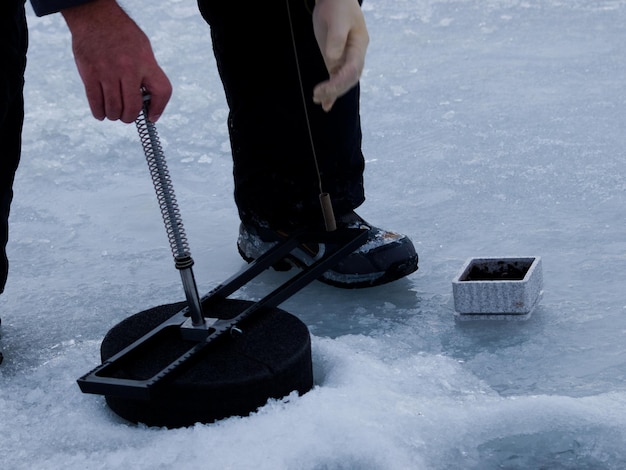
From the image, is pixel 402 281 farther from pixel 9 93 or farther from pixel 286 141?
pixel 9 93

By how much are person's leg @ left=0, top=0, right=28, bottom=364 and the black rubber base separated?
328mm

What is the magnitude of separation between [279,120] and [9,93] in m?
0.53

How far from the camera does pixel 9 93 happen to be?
159 cm

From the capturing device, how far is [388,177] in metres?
2.57

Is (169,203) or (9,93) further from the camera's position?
(9,93)

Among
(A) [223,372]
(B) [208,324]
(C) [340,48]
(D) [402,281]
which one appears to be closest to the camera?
(C) [340,48]

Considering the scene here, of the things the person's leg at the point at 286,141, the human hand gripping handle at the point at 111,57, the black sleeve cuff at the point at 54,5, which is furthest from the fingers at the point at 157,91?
the person's leg at the point at 286,141

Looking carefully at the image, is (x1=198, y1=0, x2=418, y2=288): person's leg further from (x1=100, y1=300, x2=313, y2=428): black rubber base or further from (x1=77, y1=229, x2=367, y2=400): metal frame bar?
(x1=100, y1=300, x2=313, y2=428): black rubber base

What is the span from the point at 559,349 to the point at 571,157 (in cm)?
109

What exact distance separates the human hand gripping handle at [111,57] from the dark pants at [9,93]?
0.90ft

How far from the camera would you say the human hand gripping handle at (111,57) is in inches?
51.0

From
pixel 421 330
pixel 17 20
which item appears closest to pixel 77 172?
pixel 17 20

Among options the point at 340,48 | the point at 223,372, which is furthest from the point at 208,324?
the point at 340,48

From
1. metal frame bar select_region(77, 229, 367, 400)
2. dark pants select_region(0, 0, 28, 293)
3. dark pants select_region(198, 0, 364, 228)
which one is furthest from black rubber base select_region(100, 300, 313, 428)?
dark pants select_region(198, 0, 364, 228)
